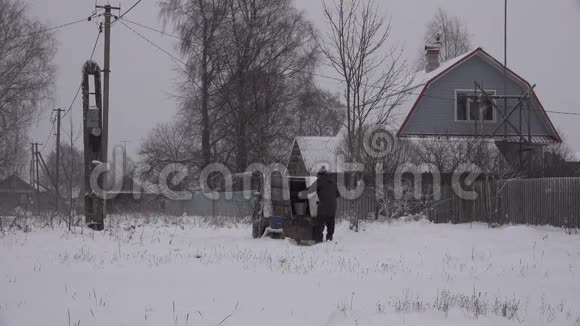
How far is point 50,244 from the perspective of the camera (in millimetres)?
11359

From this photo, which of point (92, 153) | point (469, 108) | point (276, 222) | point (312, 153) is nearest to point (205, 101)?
point (312, 153)

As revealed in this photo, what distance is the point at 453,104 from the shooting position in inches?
1153

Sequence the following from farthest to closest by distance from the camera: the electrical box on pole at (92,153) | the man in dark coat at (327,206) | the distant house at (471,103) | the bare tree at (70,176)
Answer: the distant house at (471,103) → the bare tree at (70,176) → the electrical box on pole at (92,153) → the man in dark coat at (327,206)

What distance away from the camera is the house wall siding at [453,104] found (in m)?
28.9

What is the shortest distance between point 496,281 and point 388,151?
38.9 ft

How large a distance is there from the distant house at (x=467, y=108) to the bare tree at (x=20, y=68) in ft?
49.3

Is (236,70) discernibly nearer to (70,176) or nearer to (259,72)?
(259,72)

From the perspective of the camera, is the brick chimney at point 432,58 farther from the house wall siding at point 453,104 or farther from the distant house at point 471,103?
the house wall siding at point 453,104

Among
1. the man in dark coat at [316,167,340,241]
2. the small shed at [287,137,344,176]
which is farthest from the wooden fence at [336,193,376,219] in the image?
the man in dark coat at [316,167,340,241]

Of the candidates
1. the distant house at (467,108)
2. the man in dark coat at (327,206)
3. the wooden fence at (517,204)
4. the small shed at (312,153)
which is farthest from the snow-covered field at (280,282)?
the distant house at (467,108)

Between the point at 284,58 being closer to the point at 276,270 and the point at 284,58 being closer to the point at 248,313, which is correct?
the point at 276,270

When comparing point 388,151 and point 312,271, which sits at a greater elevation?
point 388,151

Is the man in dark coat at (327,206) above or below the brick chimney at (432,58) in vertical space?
below

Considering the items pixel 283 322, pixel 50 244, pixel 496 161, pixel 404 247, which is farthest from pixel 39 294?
pixel 496 161
